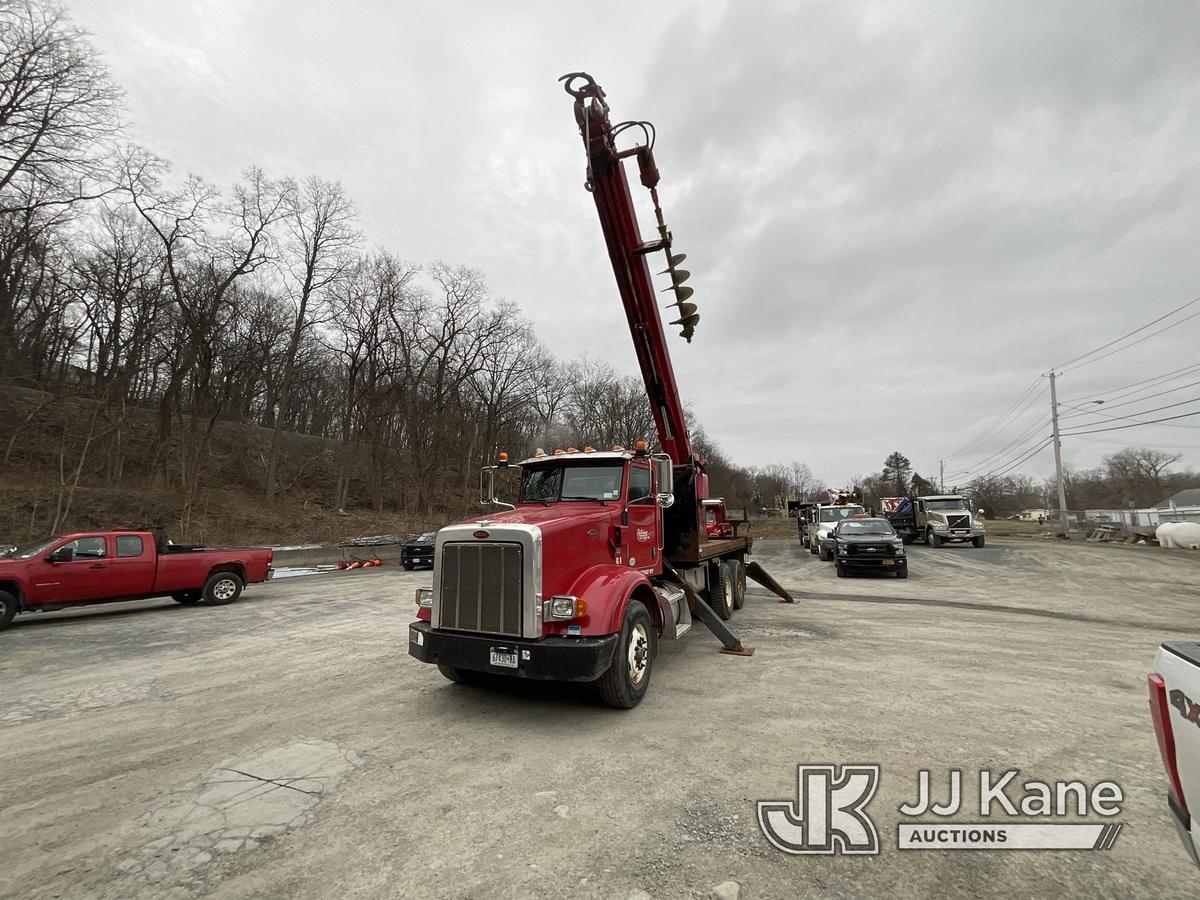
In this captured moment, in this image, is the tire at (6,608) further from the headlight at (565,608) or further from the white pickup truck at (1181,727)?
the white pickup truck at (1181,727)

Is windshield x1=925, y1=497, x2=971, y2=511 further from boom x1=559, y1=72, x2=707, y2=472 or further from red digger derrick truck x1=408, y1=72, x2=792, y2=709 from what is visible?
boom x1=559, y1=72, x2=707, y2=472

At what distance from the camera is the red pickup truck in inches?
350

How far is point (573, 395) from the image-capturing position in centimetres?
5050

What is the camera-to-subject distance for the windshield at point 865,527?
50.9 feet

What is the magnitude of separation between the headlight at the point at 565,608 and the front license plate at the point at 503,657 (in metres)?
0.42

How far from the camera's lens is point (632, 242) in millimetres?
6691

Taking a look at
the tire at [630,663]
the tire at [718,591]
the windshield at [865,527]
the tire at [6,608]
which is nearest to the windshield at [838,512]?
the windshield at [865,527]

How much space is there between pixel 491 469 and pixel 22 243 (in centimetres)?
2254

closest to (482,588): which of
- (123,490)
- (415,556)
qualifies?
(415,556)

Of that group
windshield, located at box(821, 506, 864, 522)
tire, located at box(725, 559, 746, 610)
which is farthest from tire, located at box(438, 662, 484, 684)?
windshield, located at box(821, 506, 864, 522)

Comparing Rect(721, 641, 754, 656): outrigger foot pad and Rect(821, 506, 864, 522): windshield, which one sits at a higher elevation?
Rect(821, 506, 864, 522): windshield

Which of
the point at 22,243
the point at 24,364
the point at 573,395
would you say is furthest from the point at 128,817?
the point at 573,395

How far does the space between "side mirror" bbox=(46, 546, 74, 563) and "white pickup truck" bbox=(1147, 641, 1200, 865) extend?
13247 mm

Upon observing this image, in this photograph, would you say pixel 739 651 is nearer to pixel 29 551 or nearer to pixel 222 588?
pixel 222 588
